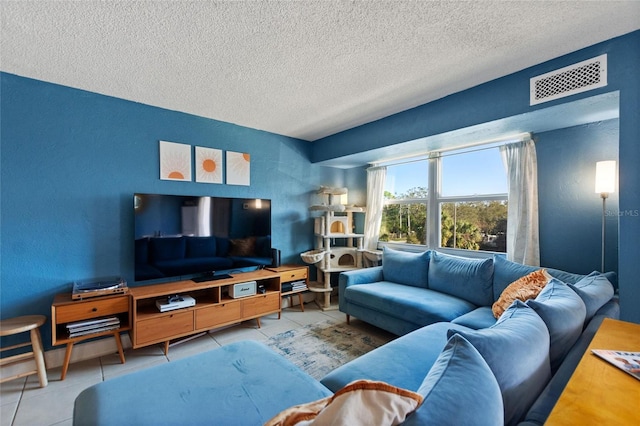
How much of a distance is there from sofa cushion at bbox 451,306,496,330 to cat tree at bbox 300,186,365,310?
178cm

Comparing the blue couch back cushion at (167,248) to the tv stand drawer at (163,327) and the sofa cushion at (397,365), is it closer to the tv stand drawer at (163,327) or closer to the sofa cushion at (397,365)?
the tv stand drawer at (163,327)

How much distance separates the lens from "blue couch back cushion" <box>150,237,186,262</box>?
8.76ft

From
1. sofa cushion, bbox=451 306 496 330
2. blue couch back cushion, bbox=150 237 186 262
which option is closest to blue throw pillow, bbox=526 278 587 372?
sofa cushion, bbox=451 306 496 330

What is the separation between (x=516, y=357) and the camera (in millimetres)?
918

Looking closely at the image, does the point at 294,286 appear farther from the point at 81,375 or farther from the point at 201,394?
the point at 201,394

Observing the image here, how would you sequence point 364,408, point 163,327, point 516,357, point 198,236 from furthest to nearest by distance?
point 198,236, point 163,327, point 516,357, point 364,408

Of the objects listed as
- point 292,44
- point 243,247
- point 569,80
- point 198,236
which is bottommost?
point 243,247

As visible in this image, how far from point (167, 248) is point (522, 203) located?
3.54 metres

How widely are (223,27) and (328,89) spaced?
1042mm

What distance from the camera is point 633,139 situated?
1.67 metres

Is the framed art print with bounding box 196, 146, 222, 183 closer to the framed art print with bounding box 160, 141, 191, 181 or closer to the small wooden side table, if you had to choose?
the framed art print with bounding box 160, 141, 191, 181

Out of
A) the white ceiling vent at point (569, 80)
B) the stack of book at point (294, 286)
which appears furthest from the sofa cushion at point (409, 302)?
the white ceiling vent at point (569, 80)

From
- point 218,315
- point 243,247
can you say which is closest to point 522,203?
point 243,247

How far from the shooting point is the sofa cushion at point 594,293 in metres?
1.50
